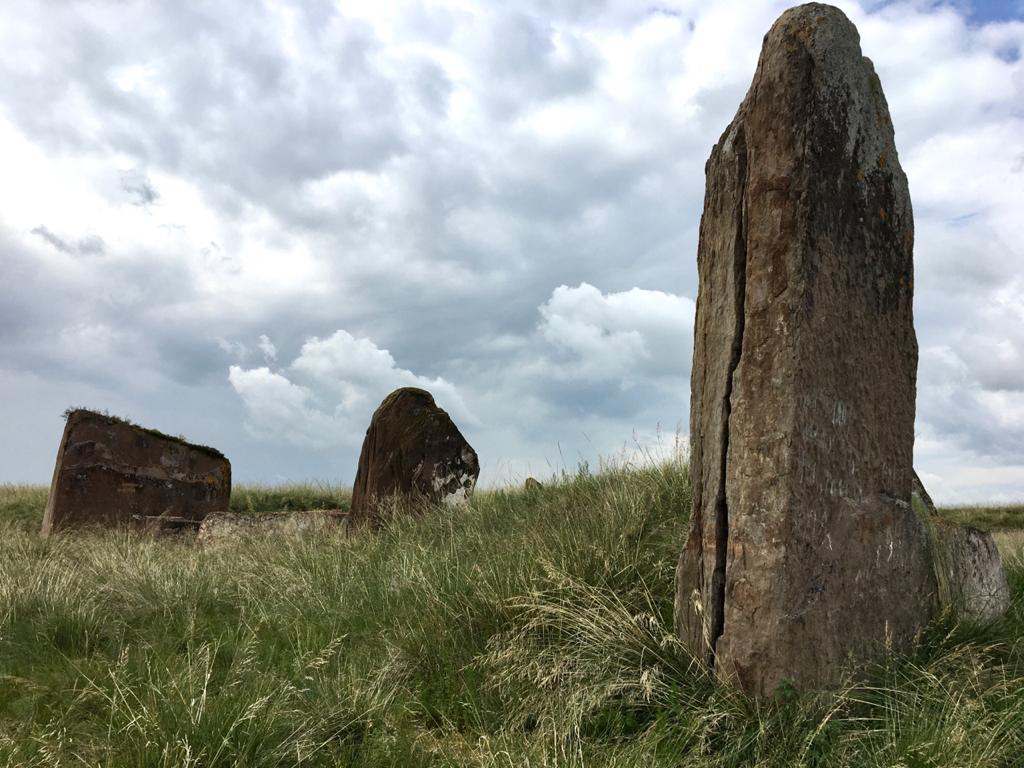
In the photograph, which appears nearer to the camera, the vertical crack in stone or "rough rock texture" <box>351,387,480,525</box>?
the vertical crack in stone

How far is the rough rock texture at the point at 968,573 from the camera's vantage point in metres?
4.58

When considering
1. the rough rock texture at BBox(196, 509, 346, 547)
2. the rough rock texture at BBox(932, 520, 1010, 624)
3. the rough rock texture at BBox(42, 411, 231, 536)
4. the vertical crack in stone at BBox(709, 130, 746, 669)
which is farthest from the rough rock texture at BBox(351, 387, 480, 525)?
the vertical crack in stone at BBox(709, 130, 746, 669)

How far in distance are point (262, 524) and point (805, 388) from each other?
8.46m

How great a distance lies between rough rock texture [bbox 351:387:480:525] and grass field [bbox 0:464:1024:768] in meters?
2.73

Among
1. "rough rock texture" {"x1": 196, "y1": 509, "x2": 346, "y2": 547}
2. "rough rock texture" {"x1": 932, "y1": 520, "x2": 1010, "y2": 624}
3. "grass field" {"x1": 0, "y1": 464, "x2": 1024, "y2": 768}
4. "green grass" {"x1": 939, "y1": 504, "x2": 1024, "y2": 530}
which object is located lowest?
"grass field" {"x1": 0, "y1": 464, "x2": 1024, "y2": 768}

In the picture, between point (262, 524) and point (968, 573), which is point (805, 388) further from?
point (262, 524)

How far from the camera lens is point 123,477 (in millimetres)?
12836

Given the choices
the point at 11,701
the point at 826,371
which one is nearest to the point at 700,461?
the point at 826,371

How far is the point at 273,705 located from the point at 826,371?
285 centimetres

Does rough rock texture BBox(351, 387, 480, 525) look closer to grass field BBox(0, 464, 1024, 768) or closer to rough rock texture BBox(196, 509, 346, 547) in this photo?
rough rock texture BBox(196, 509, 346, 547)

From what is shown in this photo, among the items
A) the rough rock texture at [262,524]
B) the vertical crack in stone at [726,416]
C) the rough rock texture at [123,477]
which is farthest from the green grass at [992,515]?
the vertical crack in stone at [726,416]

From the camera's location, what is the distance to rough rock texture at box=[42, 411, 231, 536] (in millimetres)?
12445

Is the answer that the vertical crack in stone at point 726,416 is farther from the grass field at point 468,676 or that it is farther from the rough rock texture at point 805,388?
the grass field at point 468,676

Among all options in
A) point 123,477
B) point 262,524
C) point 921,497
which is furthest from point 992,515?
point 123,477
